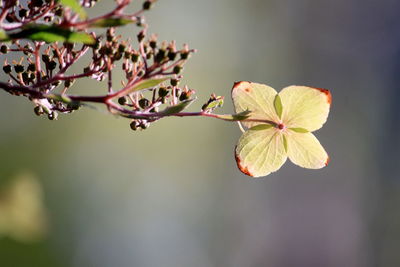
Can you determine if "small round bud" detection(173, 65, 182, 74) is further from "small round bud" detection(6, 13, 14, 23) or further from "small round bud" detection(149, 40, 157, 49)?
"small round bud" detection(6, 13, 14, 23)

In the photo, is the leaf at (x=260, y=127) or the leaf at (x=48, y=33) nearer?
the leaf at (x=48, y=33)

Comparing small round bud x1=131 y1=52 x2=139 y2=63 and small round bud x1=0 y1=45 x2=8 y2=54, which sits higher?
small round bud x1=131 y1=52 x2=139 y2=63

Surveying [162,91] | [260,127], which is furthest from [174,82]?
[260,127]

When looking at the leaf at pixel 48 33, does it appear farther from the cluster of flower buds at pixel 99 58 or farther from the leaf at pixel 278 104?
the leaf at pixel 278 104

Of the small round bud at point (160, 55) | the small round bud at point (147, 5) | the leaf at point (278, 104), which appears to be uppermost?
the small round bud at point (147, 5)

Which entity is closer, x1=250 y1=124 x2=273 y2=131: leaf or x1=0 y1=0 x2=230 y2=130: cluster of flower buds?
x1=0 y1=0 x2=230 y2=130: cluster of flower buds

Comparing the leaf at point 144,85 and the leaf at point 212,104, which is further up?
the leaf at point 144,85

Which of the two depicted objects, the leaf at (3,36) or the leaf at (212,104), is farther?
the leaf at (212,104)

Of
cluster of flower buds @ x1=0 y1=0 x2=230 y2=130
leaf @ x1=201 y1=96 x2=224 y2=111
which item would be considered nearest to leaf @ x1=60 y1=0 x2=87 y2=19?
cluster of flower buds @ x1=0 y1=0 x2=230 y2=130

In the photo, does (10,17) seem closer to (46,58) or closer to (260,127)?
(46,58)

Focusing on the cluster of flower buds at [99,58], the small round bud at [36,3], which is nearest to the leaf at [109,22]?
the cluster of flower buds at [99,58]

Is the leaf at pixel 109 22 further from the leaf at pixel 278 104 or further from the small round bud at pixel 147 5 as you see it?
the leaf at pixel 278 104
